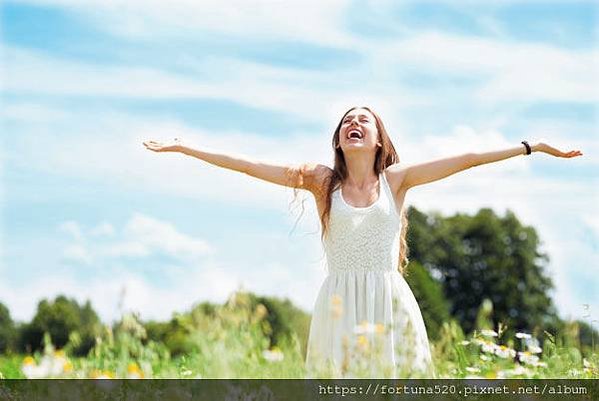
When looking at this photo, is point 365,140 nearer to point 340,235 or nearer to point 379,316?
point 340,235

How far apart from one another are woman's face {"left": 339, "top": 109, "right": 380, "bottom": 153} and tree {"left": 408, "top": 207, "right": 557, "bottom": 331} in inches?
1575

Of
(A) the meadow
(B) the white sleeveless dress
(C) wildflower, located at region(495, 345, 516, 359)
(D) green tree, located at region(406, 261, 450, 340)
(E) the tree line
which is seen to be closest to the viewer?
(A) the meadow

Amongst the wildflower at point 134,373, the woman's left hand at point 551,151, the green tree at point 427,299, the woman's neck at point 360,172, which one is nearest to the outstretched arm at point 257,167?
the woman's neck at point 360,172

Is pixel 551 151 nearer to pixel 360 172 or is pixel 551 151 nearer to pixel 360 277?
pixel 360 172

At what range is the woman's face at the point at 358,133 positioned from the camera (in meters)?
6.36

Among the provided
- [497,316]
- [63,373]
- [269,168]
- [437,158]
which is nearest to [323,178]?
[269,168]

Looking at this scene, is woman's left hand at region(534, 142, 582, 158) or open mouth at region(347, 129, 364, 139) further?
woman's left hand at region(534, 142, 582, 158)

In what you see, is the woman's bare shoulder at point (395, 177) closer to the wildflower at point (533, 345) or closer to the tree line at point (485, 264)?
the wildflower at point (533, 345)

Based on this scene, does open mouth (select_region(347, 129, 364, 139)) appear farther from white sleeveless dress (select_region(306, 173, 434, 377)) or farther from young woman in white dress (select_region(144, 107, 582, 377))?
white sleeveless dress (select_region(306, 173, 434, 377))

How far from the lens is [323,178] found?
6516mm

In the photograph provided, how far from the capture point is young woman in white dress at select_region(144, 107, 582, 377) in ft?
19.9

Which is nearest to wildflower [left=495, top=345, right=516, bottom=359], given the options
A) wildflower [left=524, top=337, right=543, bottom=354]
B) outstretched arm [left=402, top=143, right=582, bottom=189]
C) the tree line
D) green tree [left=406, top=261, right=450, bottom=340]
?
wildflower [left=524, top=337, right=543, bottom=354]

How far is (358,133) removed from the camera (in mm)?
6395

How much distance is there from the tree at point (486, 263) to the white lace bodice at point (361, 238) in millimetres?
40210
